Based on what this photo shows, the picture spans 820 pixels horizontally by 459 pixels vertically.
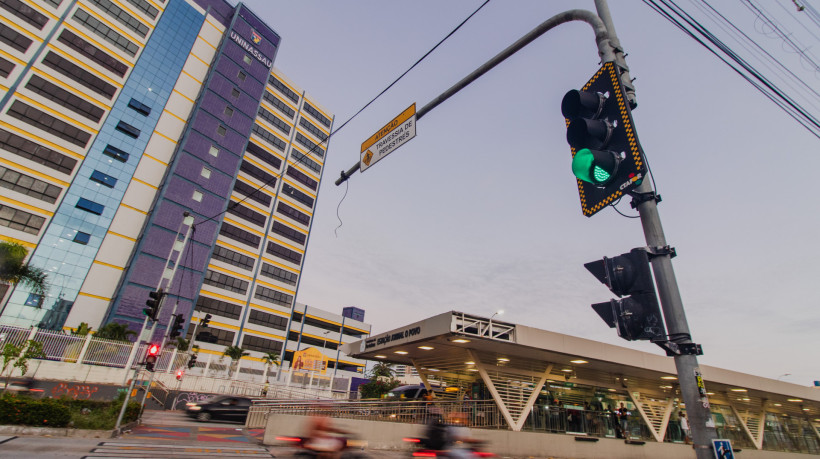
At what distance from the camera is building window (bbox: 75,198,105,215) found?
35.4 m

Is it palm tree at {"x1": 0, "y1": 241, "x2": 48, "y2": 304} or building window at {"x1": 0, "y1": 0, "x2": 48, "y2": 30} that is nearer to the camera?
palm tree at {"x1": 0, "y1": 241, "x2": 48, "y2": 304}

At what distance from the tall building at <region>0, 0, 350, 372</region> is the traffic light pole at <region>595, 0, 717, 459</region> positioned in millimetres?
24387

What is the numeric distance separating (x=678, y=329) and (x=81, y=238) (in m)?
46.1

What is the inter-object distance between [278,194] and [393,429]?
47.9 meters

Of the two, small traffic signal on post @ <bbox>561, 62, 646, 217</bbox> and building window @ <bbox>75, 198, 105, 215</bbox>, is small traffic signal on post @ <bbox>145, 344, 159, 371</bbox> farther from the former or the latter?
building window @ <bbox>75, 198, 105, 215</bbox>

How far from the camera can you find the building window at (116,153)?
125 ft

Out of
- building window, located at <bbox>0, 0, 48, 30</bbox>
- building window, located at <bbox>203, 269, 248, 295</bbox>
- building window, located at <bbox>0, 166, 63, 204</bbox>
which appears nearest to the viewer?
building window, located at <bbox>0, 166, 63, 204</bbox>

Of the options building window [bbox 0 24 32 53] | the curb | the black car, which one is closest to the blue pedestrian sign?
the curb

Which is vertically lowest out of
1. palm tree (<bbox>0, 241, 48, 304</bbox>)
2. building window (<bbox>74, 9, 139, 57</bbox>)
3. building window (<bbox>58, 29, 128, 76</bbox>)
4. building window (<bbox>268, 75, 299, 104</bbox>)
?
palm tree (<bbox>0, 241, 48, 304</bbox>)

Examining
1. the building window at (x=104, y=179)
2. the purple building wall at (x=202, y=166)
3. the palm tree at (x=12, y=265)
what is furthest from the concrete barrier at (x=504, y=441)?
the building window at (x=104, y=179)

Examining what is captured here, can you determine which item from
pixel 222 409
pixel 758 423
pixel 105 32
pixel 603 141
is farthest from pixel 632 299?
pixel 105 32

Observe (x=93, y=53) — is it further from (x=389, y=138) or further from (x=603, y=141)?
(x=603, y=141)

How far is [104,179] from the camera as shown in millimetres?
37188

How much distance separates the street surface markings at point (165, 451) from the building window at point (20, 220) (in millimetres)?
34876
